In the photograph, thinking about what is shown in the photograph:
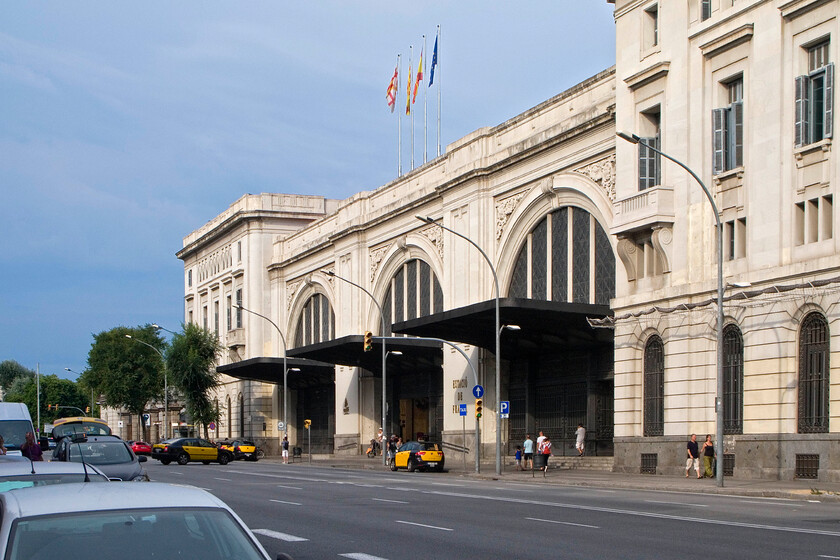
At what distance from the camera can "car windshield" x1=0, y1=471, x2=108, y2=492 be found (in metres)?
7.61

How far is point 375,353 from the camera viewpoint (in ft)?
194

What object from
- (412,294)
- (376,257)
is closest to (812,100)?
(412,294)

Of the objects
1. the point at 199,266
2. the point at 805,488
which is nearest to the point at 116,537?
the point at 805,488

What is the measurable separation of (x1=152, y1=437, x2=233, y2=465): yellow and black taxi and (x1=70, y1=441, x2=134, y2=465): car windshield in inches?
1415

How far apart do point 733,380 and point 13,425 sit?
20936 millimetres

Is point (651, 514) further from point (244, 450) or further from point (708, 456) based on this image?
point (244, 450)

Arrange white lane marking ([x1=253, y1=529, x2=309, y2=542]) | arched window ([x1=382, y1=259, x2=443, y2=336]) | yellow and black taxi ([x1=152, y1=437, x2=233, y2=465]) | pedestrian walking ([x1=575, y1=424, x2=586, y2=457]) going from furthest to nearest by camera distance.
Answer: arched window ([x1=382, y1=259, x2=443, y2=336]) → yellow and black taxi ([x1=152, y1=437, x2=233, y2=465]) → pedestrian walking ([x1=575, y1=424, x2=586, y2=457]) → white lane marking ([x1=253, y1=529, x2=309, y2=542])

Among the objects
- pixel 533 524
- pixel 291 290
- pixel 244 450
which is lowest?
pixel 244 450

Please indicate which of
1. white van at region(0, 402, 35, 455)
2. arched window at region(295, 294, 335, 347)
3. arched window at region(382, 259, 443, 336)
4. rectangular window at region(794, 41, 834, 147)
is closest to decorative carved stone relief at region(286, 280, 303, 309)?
arched window at region(295, 294, 335, 347)

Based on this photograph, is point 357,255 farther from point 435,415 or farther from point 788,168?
point 788,168

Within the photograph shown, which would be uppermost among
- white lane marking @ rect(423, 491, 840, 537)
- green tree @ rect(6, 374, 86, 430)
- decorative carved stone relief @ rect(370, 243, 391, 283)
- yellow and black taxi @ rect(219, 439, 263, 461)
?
decorative carved stone relief @ rect(370, 243, 391, 283)

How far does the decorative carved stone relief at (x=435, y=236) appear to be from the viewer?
56.0 metres

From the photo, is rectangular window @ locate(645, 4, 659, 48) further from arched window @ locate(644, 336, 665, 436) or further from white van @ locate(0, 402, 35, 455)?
Result: white van @ locate(0, 402, 35, 455)

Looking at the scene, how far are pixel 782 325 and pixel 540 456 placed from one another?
45.1ft
